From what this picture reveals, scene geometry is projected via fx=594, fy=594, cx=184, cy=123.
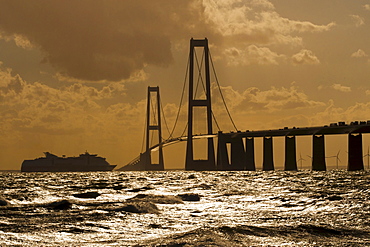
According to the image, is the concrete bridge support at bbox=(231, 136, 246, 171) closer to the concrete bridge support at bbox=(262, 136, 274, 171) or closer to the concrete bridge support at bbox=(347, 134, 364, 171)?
the concrete bridge support at bbox=(262, 136, 274, 171)

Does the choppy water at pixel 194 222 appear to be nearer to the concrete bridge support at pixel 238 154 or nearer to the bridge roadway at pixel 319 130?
the bridge roadway at pixel 319 130

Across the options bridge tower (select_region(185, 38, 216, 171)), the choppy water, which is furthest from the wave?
bridge tower (select_region(185, 38, 216, 171))

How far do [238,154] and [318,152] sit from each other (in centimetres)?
2629

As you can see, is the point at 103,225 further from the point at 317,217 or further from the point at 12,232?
the point at 317,217

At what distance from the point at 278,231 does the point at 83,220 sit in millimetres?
8891

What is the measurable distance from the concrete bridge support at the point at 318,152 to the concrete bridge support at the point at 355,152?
7.17 meters

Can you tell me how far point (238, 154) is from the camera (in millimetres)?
142375

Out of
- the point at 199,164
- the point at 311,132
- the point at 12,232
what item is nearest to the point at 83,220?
the point at 12,232

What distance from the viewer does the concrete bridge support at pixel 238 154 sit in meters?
142

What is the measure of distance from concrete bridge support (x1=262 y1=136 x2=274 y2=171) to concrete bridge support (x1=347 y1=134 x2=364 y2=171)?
25782mm

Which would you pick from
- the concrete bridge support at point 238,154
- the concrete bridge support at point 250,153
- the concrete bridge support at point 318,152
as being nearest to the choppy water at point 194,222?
the concrete bridge support at point 318,152

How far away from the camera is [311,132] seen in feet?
386

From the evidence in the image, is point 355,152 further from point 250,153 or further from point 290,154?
point 250,153

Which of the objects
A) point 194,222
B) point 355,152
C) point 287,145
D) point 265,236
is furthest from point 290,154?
point 265,236
